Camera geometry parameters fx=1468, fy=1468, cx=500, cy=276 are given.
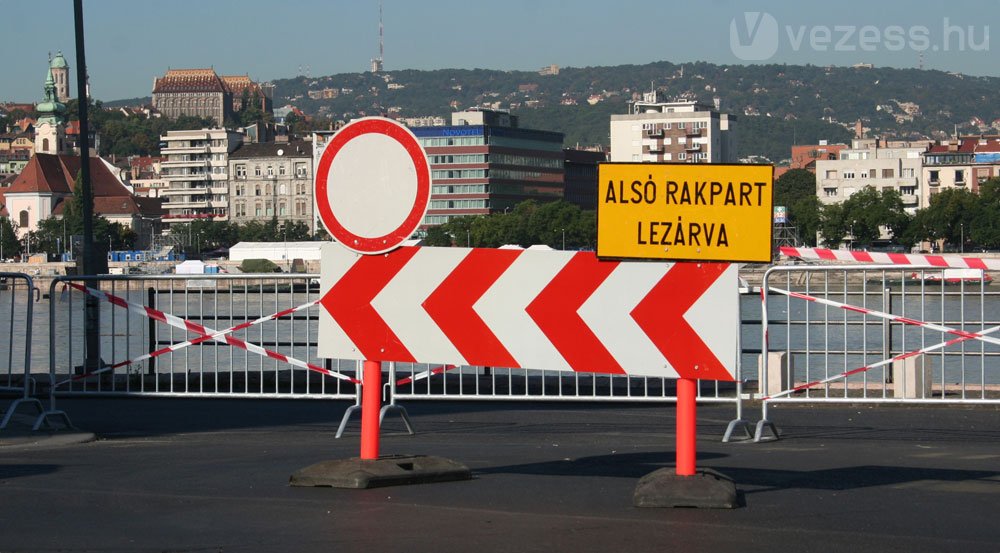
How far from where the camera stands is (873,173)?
16088 centimetres

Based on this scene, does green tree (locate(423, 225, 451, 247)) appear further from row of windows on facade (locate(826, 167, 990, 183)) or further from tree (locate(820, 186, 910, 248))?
row of windows on facade (locate(826, 167, 990, 183))

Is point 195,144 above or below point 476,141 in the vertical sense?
above

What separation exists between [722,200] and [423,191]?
1409mm

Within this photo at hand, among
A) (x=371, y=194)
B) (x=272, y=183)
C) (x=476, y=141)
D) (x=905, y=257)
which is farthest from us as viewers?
(x=272, y=183)

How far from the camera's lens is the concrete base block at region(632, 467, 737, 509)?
257 inches

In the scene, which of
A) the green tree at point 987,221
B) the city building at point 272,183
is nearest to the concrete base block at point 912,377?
the green tree at point 987,221

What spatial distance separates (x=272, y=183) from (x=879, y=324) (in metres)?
174

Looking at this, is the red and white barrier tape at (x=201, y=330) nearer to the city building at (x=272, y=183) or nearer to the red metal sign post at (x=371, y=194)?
the red metal sign post at (x=371, y=194)

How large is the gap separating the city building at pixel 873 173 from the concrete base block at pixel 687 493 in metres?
154

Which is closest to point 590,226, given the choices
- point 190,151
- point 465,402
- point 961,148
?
point 961,148

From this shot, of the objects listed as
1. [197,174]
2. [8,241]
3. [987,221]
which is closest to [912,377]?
[987,221]

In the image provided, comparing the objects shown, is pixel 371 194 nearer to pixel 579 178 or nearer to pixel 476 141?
pixel 476 141

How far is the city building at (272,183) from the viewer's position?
180500 millimetres

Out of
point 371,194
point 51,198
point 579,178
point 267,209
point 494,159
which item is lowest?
point 371,194
